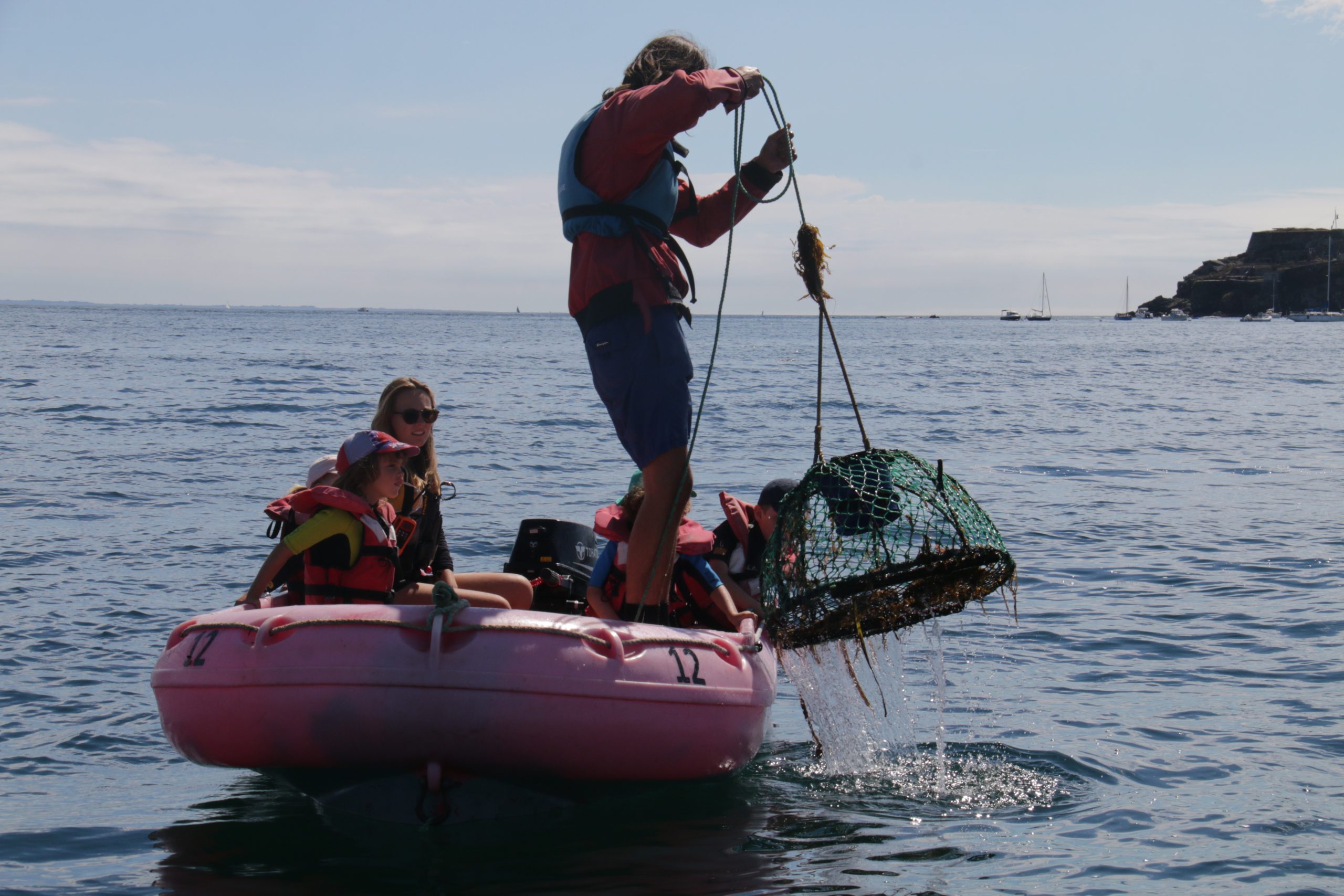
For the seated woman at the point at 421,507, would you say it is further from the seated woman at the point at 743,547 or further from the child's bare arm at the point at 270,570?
the seated woman at the point at 743,547

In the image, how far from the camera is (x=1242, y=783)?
15.9ft

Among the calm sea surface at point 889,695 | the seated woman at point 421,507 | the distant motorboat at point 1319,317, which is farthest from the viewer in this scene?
the distant motorboat at point 1319,317

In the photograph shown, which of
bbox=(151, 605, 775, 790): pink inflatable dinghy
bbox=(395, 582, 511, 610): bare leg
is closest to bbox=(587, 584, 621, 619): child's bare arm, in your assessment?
bbox=(395, 582, 511, 610): bare leg

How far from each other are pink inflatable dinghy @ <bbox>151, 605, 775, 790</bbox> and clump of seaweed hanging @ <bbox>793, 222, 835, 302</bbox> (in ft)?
4.92

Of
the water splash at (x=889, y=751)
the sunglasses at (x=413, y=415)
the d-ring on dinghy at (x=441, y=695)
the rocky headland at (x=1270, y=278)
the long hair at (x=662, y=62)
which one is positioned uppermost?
the rocky headland at (x=1270, y=278)

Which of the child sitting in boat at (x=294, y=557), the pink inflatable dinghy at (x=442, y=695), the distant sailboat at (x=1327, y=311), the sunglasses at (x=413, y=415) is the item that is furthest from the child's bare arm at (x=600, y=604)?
the distant sailboat at (x=1327, y=311)

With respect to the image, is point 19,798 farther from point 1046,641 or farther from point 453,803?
point 1046,641

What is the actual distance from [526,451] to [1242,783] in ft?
41.7

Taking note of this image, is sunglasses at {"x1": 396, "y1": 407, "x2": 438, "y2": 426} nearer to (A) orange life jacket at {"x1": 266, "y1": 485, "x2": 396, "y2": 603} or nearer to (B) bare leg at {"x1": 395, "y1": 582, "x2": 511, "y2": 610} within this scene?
(A) orange life jacket at {"x1": 266, "y1": 485, "x2": 396, "y2": 603}

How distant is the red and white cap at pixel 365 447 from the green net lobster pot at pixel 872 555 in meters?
→ 1.52

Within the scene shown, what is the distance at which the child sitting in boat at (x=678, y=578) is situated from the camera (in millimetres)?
4922

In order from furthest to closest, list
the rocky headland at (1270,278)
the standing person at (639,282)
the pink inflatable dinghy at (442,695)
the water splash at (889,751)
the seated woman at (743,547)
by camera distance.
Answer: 1. the rocky headland at (1270,278)
2. the seated woman at (743,547)
3. the water splash at (889,751)
4. the standing person at (639,282)
5. the pink inflatable dinghy at (442,695)

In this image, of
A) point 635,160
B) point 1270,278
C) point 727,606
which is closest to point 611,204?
point 635,160

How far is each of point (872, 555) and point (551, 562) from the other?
2.25 metres
